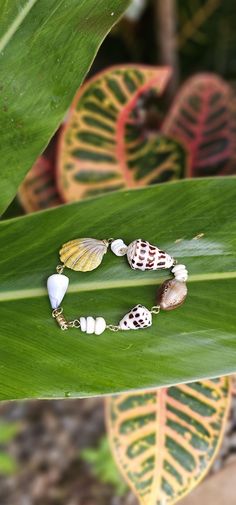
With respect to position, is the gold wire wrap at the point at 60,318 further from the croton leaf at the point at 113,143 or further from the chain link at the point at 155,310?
the croton leaf at the point at 113,143

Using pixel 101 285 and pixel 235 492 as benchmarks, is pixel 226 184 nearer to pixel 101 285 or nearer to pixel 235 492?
pixel 101 285

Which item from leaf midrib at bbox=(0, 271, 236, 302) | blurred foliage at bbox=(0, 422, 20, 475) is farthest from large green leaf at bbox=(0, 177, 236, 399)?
blurred foliage at bbox=(0, 422, 20, 475)

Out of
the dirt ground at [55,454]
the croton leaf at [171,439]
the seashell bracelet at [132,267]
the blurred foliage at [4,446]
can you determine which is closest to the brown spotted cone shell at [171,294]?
the seashell bracelet at [132,267]

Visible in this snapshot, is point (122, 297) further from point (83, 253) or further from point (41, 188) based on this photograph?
point (41, 188)

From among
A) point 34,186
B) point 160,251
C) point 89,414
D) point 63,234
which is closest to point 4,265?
point 63,234

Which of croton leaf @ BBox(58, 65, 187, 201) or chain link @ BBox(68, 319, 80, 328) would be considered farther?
croton leaf @ BBox(58, 65, 187, 201)

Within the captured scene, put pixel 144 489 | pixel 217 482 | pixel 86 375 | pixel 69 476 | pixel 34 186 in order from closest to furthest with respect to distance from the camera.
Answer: pixel 86 375 < pixel 144 489 < pixel 34 186 < pixel 217 482 < pixel 69 476

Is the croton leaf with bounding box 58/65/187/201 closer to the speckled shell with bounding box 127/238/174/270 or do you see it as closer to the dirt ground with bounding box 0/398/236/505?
the speckled shell with bounding box 127/238/174/270
